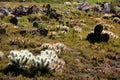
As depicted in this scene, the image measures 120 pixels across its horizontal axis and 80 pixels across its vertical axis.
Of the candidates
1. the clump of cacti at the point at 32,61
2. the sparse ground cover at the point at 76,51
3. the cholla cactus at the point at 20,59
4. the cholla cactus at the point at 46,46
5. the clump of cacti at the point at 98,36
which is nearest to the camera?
the clump of cacti at the point at 32,61

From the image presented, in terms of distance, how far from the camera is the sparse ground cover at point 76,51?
2041 centimetres

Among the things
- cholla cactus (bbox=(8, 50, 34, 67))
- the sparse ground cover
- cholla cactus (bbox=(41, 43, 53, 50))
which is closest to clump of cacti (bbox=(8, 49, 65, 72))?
cholla cactus (bbox=(8, 50, 34, 67))

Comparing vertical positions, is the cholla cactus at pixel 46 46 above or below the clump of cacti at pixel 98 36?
above

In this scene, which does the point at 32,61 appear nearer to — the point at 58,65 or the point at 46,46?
the point at 58,65

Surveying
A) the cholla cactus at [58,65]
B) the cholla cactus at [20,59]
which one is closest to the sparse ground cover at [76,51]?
the cholla cactus at [58,65]

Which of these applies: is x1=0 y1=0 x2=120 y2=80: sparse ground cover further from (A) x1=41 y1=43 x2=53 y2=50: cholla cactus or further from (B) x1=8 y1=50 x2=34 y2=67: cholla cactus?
(B) x1=8 y1=50 x2=34 y2=67: cholla cactus

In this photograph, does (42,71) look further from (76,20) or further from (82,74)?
(76,20)

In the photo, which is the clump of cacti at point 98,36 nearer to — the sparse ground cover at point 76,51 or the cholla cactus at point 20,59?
the sparse ground cover at point 76,51

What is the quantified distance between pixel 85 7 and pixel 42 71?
22.5 metres

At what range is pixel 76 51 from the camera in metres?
25.3

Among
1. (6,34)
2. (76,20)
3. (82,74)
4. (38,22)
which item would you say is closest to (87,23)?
(76,20)

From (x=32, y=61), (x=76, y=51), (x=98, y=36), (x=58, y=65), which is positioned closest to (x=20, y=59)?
(x=32, y=61)

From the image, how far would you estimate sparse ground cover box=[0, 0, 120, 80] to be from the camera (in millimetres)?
20406

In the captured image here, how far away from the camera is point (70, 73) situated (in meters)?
20.9
